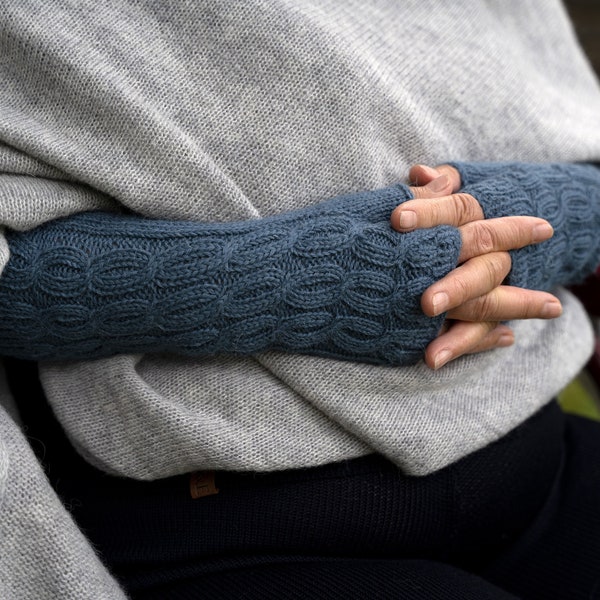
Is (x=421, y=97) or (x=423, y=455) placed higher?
(x=421, y=97)

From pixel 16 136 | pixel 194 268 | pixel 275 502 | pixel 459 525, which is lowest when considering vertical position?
pixel 459 525

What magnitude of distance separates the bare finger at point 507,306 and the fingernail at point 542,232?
73mm

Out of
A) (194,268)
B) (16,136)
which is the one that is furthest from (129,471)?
(16,136)

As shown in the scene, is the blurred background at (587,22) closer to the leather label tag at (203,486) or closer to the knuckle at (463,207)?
the knuckle at (463,207)

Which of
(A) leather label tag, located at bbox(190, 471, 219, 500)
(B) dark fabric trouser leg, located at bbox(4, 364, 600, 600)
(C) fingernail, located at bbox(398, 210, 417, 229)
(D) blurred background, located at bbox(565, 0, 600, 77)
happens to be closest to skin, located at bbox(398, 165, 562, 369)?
(C) fingernail, located at bbox(398, 210, 417, 229)

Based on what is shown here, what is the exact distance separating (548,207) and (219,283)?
0.50 meters

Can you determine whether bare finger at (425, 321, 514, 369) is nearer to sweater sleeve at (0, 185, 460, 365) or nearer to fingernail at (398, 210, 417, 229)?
sweater sleeve at (0, 185, 460, 365)

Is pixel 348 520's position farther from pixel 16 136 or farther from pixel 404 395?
pixel 16 136

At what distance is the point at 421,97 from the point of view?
0.97 m

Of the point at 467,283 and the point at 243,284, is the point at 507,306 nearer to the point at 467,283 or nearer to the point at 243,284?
the point at 467,283

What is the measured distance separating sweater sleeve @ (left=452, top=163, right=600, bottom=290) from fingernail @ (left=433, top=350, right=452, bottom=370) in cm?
15

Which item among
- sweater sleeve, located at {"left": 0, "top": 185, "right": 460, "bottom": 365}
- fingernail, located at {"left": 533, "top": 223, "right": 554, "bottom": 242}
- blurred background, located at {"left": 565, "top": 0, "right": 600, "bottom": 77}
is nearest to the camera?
sweater sleeve, located at {"left": 0, "top": 185, "right": 460, "bottom": 365}

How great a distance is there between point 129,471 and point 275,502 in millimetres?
193

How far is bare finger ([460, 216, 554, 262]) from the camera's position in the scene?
2.86 ft
